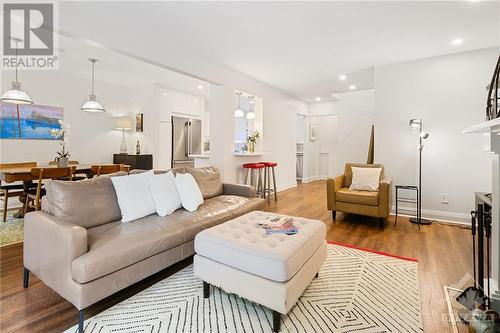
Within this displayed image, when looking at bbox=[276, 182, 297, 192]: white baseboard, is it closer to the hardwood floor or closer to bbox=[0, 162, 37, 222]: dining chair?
the hardwood floor

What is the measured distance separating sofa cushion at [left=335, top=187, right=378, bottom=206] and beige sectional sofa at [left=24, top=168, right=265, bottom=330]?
77.6 inches

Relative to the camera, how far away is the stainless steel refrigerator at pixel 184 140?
6.54 m

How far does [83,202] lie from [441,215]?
4.98m

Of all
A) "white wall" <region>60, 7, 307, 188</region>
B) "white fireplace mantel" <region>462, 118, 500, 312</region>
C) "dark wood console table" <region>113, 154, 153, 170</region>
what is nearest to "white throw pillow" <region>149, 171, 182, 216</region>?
"white wall" <region>60, 7, 307, 188</region>

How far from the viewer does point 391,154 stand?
4.50 metres

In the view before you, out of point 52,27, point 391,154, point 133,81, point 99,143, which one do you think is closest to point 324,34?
point 391,154

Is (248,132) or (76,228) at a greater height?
(248,132)

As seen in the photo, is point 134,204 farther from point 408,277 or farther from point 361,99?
point 361,99

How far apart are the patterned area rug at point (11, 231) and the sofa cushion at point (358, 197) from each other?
4.31 metres

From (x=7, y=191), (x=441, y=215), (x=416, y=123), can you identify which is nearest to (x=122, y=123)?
(x=7, y=191)

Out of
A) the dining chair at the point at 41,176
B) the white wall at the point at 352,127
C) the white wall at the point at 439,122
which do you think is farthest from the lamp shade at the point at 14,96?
the white wall at the point at 352,127

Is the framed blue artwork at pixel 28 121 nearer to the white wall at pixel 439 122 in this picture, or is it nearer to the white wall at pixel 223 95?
the white wall at pixel 223 95

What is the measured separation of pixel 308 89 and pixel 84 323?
20.1 ft

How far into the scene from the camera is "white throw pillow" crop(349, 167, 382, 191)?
395cm
